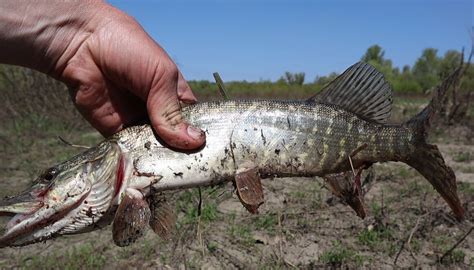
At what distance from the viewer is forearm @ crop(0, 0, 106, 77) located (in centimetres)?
236

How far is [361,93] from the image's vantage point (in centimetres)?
246

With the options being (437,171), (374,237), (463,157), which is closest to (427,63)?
(463,157)

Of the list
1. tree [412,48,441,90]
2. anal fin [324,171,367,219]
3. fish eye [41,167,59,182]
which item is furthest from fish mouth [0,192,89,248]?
tree [412,48,441,90]

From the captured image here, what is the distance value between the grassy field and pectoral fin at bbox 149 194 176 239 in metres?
0.94

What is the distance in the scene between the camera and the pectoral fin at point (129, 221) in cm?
210

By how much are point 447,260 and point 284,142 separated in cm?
234

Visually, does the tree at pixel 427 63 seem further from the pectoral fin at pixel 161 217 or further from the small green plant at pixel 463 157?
the pectoral fin at pixel 161 217

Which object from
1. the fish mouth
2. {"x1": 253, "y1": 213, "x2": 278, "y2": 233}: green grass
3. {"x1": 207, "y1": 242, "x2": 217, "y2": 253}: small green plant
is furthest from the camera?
{"x1": 253, "y1": 213, "x2": 278, "y2": 233}: green grass

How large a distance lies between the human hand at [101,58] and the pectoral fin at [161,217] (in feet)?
0.96

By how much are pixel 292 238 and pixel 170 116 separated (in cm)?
240

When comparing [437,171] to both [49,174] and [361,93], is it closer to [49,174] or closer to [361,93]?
[361,93]

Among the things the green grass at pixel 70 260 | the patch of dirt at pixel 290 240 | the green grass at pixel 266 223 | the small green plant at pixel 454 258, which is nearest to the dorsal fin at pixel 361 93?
the patch of dirt at pixel 290 240

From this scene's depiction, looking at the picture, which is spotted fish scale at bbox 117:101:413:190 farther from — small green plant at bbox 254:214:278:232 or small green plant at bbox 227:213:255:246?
small green plant at bbox 254:214:278:232

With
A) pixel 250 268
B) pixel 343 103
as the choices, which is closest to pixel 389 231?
pixel 250 268
